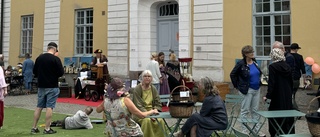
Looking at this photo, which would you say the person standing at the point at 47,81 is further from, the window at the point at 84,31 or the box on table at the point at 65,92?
the window at the point at 84,31

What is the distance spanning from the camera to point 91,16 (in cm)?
1669

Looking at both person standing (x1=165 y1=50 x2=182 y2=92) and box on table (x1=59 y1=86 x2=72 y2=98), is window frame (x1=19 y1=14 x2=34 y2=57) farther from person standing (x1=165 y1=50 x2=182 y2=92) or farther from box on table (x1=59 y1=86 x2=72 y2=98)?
person standing (x1=165 y1=50 x2=182 y2=92)

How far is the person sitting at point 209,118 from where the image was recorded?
4898 mm

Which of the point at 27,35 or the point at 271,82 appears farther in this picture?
the point at 27,35

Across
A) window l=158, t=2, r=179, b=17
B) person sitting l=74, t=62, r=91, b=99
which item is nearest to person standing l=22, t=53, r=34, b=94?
person sitting l=74, t=62, r=91, b=99

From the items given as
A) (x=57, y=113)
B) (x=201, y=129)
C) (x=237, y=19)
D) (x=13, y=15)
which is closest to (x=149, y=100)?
(x=201, y=129)

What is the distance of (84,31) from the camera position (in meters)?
16.9

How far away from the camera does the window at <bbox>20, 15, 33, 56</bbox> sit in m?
19.0

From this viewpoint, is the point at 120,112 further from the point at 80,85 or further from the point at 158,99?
the point at 80,85

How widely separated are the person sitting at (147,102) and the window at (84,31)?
1084 cm

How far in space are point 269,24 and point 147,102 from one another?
278 inches

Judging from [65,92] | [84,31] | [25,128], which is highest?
[84,31]

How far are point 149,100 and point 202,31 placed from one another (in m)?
7.15

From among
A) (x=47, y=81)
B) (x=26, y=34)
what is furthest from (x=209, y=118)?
(x=26, y=34)
